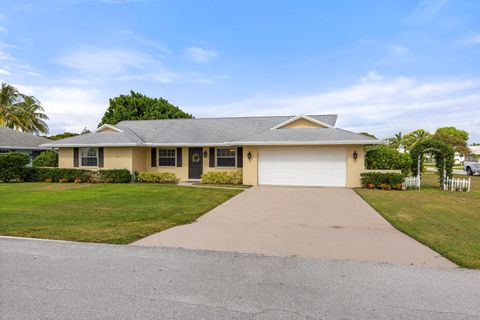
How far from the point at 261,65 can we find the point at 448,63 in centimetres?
1089

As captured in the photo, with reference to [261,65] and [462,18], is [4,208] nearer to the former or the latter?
[261,65]

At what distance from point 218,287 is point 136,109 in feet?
114

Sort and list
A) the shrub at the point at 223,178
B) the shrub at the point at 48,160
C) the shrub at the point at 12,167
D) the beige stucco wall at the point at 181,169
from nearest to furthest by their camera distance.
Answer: the shrub at the point at 223,178, the shrub at the point at 12,167, the beige stucco wall at the point at 181,169, the shrub at the point at 48,160

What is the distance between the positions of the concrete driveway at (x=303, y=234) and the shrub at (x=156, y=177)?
9536 mm

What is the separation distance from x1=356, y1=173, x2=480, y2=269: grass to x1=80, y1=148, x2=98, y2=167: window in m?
16.7

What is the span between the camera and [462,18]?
1258 cm

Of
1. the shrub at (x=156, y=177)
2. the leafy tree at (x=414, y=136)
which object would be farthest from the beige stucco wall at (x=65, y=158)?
the leafy tree at (x=414, y=136)

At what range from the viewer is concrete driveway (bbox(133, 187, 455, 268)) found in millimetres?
5449

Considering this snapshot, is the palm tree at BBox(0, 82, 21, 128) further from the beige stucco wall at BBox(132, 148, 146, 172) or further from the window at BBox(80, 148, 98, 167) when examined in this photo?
the beige stucco wall at BBox(132, 148, 146, 172)

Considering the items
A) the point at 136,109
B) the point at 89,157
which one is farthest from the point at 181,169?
the point at 136,109

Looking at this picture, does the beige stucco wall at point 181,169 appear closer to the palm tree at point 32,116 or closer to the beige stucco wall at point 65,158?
the beige stucco wall at point 65,158

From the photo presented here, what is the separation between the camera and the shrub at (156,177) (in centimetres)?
1934

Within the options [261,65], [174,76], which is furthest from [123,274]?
[174,76]

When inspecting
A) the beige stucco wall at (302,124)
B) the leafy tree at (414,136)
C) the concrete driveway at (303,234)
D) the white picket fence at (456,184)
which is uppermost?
the leafy tree at (414,136)
